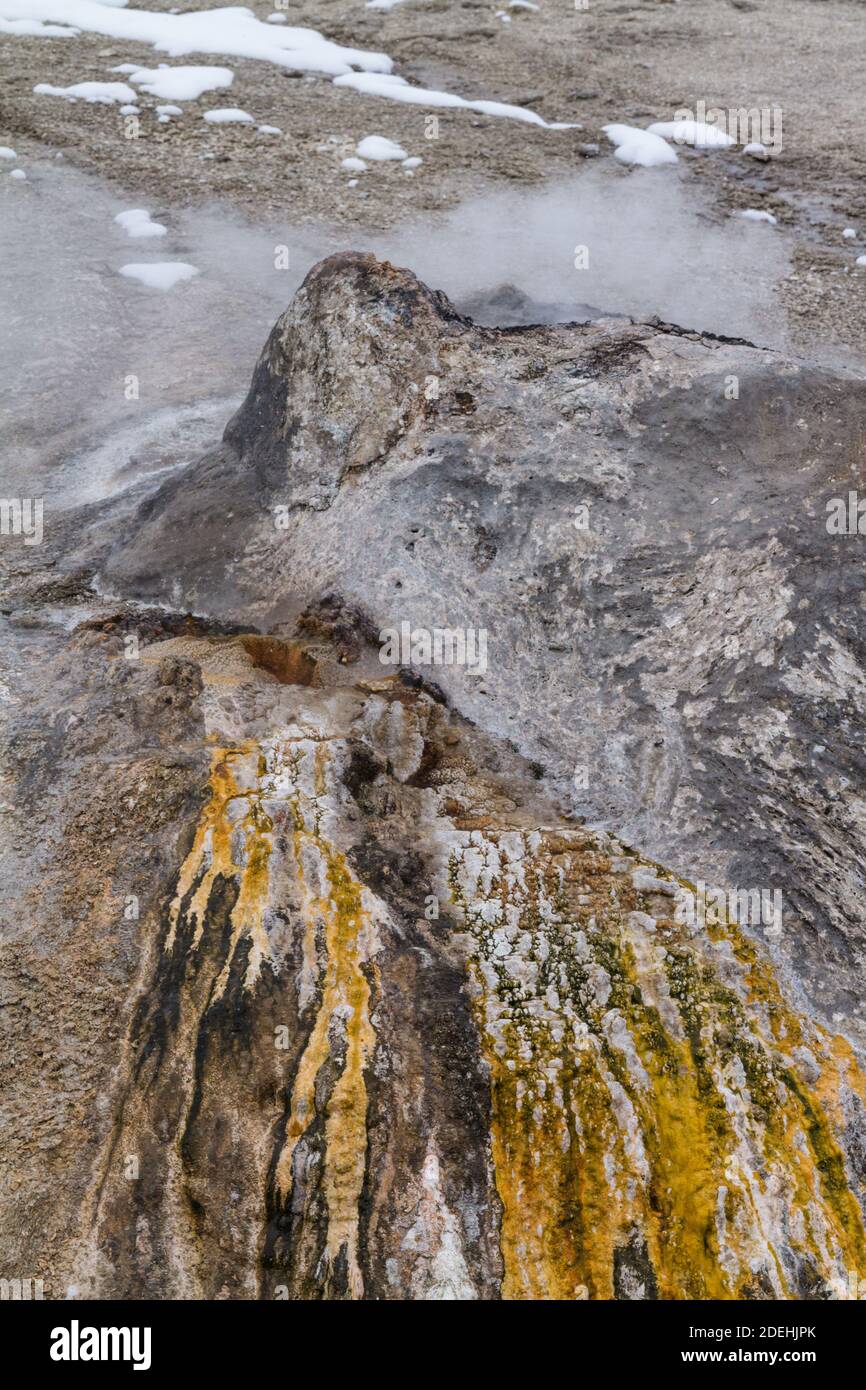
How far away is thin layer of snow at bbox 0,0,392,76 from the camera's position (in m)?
12.0

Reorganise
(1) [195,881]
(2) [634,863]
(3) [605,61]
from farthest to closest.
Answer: (3) [605,61]
(2) [634,863]
(1) [195,881]

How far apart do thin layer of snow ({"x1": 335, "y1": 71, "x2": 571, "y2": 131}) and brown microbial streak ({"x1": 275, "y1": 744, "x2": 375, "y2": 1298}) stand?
9.72m

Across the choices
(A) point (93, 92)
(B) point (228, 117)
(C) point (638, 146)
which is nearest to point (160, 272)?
(B) point (228, 117)

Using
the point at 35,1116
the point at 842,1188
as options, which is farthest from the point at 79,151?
the point at 842,1188

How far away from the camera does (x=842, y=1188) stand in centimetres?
288

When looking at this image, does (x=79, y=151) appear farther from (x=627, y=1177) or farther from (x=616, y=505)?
(x=627, y=1177)

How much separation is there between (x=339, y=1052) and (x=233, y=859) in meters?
0.68

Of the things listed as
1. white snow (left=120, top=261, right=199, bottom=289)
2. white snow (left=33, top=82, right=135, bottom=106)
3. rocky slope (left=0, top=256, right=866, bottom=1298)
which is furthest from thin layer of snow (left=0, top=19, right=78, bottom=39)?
rocky slope (left=0, top=256, right=866, bottom=1298)

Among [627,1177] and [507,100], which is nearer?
[627,1177]

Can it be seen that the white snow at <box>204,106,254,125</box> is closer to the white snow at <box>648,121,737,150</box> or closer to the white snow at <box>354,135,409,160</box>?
the white snow at <box>354,135,409,160</box>

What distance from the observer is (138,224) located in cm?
938

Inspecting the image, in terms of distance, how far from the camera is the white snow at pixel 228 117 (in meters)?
10.9

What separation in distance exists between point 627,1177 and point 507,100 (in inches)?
443

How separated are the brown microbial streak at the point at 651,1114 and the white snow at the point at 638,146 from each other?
892 centimetres
